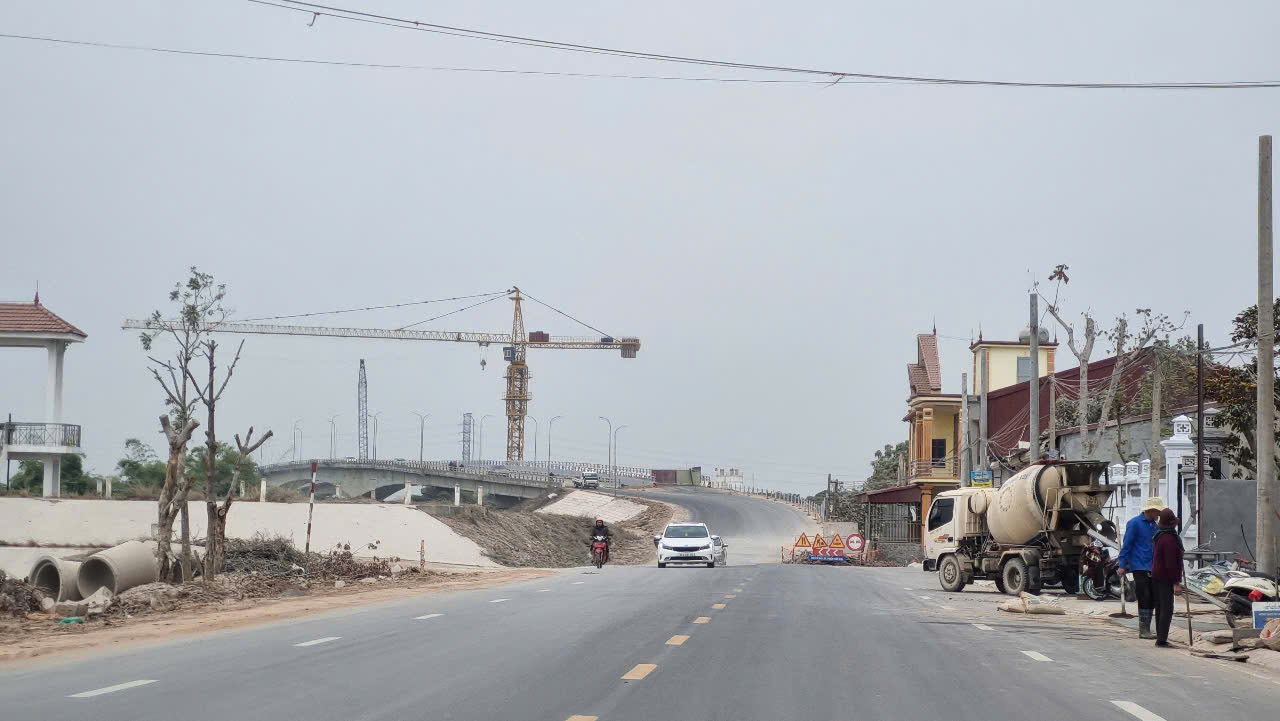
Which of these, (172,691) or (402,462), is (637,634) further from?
(402,462)

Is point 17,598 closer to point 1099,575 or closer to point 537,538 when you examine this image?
point 1099,575

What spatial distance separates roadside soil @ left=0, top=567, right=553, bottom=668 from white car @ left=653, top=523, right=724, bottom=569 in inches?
531

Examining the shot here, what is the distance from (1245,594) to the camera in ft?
58.3

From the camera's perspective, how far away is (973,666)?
12.6 metres

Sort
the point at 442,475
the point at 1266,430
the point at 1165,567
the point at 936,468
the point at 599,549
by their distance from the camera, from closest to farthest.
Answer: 1. the point at 1165,567
2. the point at 1266,430
3. the point at 599,549
4. the point at 936,468
5. the point at 442,475

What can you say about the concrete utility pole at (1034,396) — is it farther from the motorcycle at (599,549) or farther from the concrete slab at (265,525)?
the concrete slab at (265,525)

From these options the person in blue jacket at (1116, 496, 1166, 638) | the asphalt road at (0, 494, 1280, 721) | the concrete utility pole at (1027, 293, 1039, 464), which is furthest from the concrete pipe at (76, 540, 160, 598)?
the concrete utility pole at (1027, 293, 1039, 464)

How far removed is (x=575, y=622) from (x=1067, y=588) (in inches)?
621

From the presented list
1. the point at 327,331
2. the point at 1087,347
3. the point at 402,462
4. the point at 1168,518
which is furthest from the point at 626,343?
the point at 1168,518

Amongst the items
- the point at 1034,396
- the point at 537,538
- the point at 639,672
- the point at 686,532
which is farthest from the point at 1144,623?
the point at 537,538

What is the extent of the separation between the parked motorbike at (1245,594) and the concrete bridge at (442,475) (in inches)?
3776

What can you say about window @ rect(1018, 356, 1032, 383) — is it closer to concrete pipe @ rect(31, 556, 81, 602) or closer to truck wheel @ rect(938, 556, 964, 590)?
truck wheel @ rect(938, 556, 964, 590)

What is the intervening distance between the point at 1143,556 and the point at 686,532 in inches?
1074

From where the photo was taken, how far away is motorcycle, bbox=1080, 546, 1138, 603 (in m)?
26.6
